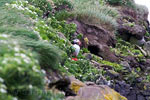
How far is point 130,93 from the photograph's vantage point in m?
8.12

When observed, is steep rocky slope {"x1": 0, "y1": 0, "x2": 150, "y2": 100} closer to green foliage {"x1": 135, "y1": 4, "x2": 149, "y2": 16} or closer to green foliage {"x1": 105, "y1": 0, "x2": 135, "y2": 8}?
green foliage {"x1": 105, "y1": 0, "x2": 135, "y2": 8}

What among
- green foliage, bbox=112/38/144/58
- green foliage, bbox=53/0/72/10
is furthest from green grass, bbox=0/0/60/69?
green foliage, bbox=112/38/144/58

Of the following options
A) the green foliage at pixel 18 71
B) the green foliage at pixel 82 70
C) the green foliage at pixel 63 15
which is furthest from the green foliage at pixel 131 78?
the green foliage at pixel 18 71

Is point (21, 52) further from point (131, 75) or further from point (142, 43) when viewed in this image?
point (142, 43)

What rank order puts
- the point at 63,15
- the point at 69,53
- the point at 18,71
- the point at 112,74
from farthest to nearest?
the point at 63,15 < the point at 112,74 < the point at 69,53 < the point at 18,71

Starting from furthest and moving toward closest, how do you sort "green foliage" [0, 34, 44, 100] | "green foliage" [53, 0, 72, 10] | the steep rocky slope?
"green foliage" [53, 0, 72, 10] < the steep rocky slope < "green foliage" [0, 34, 44, 100]

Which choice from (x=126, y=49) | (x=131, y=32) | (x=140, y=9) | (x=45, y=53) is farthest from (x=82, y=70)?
(x=140, y=9)

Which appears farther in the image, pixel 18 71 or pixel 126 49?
pixel 126 49

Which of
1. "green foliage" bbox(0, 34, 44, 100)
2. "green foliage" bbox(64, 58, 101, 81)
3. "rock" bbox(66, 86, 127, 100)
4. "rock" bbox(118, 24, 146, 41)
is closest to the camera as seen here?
"green foliage" bbox(0, 34, 44, 100)

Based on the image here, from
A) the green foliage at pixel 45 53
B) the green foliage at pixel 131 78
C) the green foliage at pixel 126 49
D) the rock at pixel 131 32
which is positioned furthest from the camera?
the rock at pixel 131 32

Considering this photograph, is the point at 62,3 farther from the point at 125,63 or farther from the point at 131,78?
the point at 131,78

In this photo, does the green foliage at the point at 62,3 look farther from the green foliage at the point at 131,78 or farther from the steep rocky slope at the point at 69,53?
the green foliage at the point at 131,78

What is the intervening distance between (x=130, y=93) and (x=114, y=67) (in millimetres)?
1208

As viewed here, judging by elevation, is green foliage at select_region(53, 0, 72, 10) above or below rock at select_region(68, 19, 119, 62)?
above
